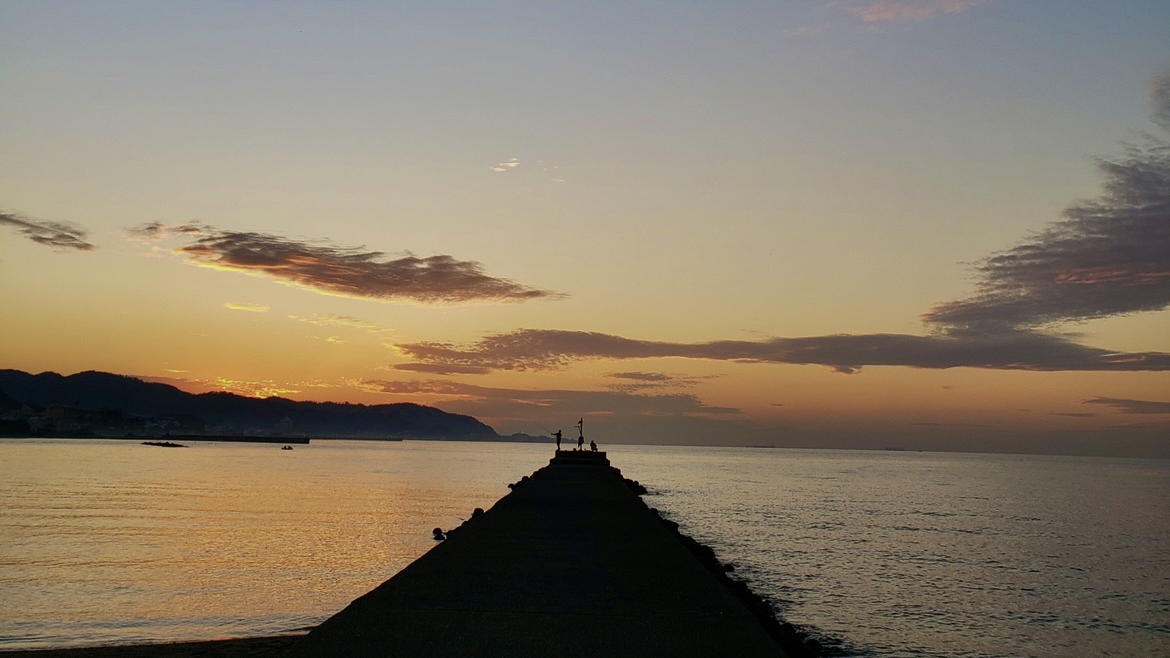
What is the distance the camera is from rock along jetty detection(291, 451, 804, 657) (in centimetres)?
870

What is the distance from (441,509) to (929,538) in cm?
2378

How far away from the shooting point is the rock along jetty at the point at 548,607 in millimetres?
8695

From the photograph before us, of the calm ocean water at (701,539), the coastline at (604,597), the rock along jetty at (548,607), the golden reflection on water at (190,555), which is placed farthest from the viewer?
the calm ocean water at (701,539)

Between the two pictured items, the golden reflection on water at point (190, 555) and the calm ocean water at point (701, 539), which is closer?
the golden reflection on water at point (190, 555)

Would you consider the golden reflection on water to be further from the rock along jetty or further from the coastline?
the rock along jetty

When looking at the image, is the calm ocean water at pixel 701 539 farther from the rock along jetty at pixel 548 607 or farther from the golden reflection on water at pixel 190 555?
the rock along jetty at pixel 548 607

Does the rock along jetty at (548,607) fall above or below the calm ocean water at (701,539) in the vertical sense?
above

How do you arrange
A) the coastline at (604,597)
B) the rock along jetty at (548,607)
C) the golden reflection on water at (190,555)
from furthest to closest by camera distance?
1. the golden reflection on water at (190,555)
2. the coastline at (604,597)
3. the rock along jetty at (548,607)

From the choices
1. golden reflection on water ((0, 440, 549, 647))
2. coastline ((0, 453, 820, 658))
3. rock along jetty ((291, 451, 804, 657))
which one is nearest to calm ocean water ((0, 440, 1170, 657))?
golden reflection on water ((0, 440, 549, 647))

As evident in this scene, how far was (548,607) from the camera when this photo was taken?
34.7 ft

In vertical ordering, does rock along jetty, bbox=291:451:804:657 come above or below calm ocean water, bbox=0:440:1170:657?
above

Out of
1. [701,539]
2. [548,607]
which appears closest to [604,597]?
[548,607]

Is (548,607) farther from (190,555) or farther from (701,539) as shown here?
(701,539)

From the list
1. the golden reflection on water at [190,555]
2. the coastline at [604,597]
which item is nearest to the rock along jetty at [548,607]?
the coastline at [604,597]
